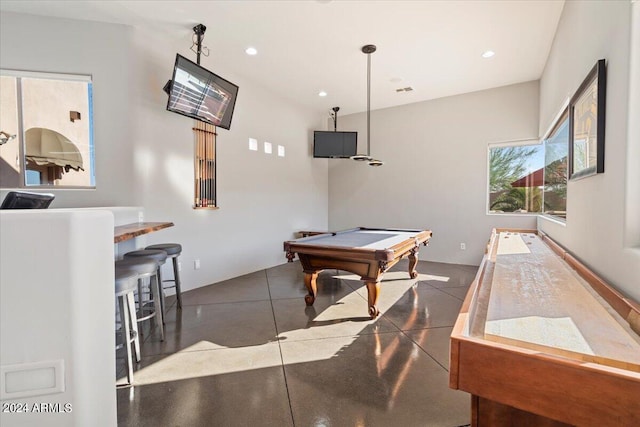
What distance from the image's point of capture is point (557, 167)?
377 cm

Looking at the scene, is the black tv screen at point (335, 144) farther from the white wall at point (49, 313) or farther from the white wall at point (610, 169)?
the white wall at point (49, 313)

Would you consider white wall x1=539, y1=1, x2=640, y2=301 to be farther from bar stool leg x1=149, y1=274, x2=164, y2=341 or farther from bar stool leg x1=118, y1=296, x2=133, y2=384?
bar stool leg x1=149, y1=274, x2=164, y2=341

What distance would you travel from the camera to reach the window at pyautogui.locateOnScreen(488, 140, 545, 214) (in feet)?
16.9

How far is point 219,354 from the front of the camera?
97.7 inches

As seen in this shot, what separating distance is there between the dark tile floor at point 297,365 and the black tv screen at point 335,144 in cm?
353

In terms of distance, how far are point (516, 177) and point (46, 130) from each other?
23.3 feet

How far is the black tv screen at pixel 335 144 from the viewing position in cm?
653

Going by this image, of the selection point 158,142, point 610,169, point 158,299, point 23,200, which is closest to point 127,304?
point 158,299

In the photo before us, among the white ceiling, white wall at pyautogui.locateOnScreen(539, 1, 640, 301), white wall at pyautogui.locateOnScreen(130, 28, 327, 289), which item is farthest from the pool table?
the white ceiling

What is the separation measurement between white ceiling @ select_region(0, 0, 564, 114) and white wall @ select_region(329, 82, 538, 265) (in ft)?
1.85

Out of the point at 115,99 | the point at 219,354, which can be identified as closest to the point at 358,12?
the point at 115,99

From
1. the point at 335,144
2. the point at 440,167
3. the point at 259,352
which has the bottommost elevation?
the point at 259,352

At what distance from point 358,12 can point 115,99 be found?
300cm

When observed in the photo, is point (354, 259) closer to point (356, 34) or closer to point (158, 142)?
point (356, 34)
